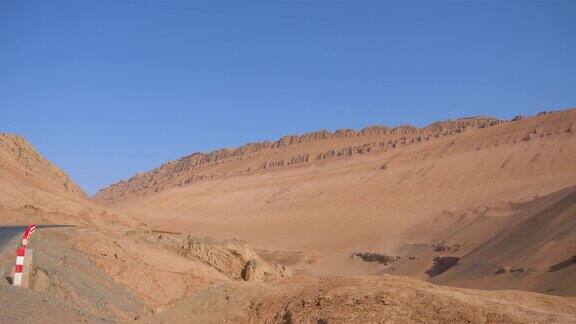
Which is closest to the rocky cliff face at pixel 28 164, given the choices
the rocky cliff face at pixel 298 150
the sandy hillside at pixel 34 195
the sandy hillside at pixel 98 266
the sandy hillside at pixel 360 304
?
the sandy hillside at pixel 34 195

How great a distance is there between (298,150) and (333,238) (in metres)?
43.4

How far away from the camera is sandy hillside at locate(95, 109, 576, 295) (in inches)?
850

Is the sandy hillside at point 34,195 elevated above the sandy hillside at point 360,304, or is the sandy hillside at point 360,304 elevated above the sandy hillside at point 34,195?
the sandy hillside at point 34,195

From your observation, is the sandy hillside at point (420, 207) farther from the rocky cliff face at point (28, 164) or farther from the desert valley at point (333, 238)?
the rocky cliff face at point (28, 164)

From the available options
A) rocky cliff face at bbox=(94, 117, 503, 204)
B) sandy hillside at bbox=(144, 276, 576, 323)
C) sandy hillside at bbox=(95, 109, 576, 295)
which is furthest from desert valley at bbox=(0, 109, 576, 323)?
rocky cliff face at bbox=(94, 117, 503, 204)

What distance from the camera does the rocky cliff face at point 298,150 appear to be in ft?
224

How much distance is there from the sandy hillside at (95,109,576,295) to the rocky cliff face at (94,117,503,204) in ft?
2.30

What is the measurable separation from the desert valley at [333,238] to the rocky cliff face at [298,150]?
90cm

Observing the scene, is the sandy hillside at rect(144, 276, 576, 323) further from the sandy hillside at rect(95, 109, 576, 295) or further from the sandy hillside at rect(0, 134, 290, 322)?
the sandy hillside at rect(95, 109, 576, 295)

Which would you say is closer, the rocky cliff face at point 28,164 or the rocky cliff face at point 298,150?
the rocky cliff face at point 28,164

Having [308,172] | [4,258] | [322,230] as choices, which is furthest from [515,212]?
[308,172]

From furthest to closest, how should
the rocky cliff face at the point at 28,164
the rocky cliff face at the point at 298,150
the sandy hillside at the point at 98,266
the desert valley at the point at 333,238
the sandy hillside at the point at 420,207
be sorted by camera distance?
the rocky cliff face at the point at 298,150 < the rocky cliff face at the point at 28,164 < the sandy hillside at the point at 420,207 < the sandy hillside at the point at 98,266 < the desert valley at the point at 333,238

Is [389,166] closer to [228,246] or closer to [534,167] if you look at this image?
[534,167]

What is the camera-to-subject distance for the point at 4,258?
1080cm
